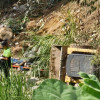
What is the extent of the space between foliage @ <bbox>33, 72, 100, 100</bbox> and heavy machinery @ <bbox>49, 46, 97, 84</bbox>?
4.63 meters

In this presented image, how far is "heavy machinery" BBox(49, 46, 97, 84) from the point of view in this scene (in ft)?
22.1

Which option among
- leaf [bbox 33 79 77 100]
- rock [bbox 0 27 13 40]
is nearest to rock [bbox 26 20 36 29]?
rock [bbox 0 27 13 40]

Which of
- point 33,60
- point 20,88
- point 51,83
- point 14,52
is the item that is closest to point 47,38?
point 33,60

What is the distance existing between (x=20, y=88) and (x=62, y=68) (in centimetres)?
391

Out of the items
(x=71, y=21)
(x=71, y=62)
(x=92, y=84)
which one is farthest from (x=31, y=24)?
(x=92, y=84)

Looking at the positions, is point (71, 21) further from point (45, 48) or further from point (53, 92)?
point (53, 92)

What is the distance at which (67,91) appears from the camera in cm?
158

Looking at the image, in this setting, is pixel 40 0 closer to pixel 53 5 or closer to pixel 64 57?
pixel 53 5

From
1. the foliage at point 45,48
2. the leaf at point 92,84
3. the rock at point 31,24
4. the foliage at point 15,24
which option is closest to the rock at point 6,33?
the foliage at point 15,24

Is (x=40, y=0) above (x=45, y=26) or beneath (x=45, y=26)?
above

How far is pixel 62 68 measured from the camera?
7.59 m

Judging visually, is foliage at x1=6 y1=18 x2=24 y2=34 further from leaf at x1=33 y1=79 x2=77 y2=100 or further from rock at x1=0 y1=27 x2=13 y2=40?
leaf at x1=33 y1=79 x2=77 y2=100

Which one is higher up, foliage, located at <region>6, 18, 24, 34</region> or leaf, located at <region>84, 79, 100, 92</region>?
foliage, located at <region>6, 18, 24, 34</region>

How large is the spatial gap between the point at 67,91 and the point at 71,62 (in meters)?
5.39
